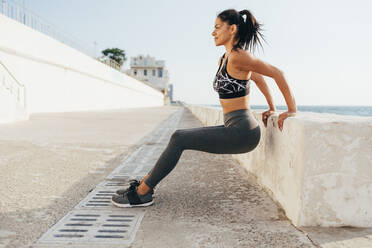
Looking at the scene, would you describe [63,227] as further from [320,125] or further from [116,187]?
[320,125]

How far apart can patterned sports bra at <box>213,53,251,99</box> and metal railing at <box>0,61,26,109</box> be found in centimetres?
1093

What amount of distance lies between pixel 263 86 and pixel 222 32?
73 cm

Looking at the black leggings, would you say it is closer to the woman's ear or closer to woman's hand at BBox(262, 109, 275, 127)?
woman's hand at BBox(262, 109, 275, 127)

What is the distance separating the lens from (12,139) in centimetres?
658

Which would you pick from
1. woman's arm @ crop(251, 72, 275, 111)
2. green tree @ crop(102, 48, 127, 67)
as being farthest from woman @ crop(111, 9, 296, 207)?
green tree @ crop(102, 48, 127, 67)

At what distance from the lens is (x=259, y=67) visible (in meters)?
2.44

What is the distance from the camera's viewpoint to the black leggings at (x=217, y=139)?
258 centimetres

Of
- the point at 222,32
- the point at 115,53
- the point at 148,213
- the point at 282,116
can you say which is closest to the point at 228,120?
the point at 282,116

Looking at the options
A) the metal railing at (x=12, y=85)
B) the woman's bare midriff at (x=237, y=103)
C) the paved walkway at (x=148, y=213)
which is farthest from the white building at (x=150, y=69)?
the woman's bare midriff at (x=237, y=103)

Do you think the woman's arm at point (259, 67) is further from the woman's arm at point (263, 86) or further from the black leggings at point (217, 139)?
the woman's arm at point (263, 86)

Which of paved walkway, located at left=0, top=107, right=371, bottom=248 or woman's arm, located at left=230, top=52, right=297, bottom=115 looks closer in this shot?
paved walkway, located at left=0, top=107, right=371, bottom=248

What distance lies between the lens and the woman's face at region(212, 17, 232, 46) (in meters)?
2.63

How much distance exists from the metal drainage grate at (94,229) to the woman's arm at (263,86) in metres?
1.62

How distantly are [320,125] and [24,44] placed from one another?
773 inches
